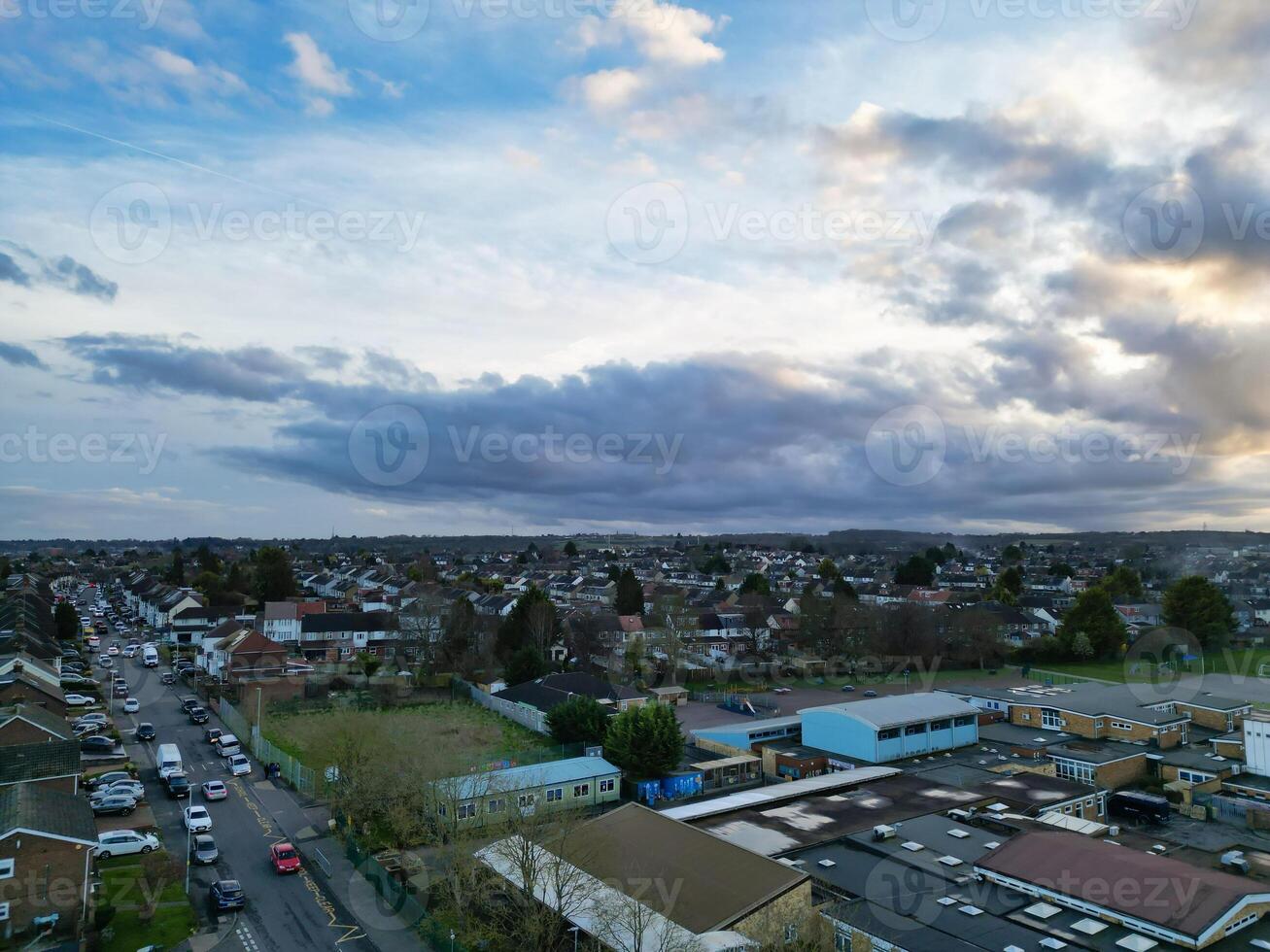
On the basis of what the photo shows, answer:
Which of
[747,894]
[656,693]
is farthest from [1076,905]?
[656,693]

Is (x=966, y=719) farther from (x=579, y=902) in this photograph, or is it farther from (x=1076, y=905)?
(x=579, y=902)

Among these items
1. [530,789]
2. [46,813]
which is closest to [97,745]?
[46,813]

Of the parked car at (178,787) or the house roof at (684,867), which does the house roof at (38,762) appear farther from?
the house roof at (684,867)

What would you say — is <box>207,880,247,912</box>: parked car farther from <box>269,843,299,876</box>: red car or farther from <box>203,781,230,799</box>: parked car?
<box>203,781,230,799</box>: parked car

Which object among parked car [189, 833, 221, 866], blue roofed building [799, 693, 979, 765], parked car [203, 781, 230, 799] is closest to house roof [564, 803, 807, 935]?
parked car [189, 833, 221, 866]

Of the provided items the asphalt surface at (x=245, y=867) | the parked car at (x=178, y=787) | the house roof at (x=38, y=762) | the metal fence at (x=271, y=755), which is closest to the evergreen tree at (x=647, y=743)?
the metal fence at (x=271, y=755)

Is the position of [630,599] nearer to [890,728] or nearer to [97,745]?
[890,728]
